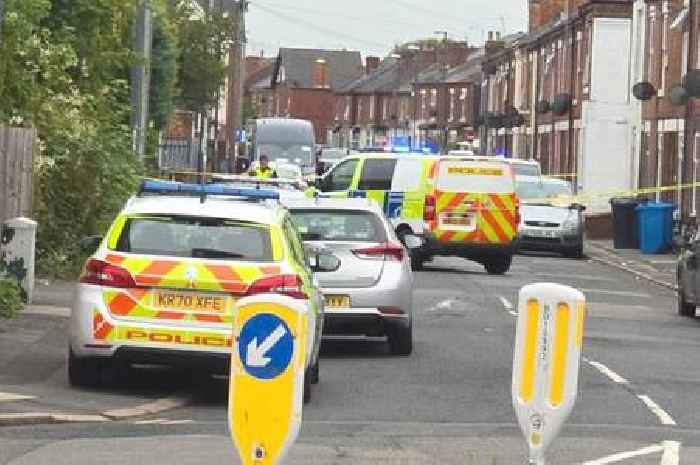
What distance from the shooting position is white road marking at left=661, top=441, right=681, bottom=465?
39.1ft

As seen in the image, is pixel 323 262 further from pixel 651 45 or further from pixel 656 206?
pixel 651 45

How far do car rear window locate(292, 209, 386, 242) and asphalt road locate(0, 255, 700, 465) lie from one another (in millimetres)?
1171

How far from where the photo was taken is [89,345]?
555 inches

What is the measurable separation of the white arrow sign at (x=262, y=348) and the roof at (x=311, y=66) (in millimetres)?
139939

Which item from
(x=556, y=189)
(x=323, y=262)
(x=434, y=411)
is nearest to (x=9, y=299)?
(x=323, y=262)

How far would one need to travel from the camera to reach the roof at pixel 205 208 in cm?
1447

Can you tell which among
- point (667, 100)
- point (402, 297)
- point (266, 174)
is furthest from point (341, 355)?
point (667, 100)

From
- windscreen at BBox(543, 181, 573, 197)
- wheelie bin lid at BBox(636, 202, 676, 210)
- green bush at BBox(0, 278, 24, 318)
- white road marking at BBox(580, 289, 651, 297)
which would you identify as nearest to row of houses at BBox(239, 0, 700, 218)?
wheelie bin lid at BBox(636, 202, 676, 210)

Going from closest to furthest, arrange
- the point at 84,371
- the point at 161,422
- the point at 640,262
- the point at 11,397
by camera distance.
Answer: the point at 161,422
the point at 11,397
the point at 84,371
the point at 640,262

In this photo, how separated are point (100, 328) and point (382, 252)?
5.14 meters

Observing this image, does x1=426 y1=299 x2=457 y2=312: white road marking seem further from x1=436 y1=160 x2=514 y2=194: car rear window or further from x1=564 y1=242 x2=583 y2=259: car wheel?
x1=564 y1=242 x2=583 y2=259: car wheel

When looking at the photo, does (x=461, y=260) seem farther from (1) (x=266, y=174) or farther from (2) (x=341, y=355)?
(2) (x=341, y=355)

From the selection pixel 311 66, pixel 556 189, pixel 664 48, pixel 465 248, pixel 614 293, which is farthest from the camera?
pixel 311 66

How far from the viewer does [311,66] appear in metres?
153
